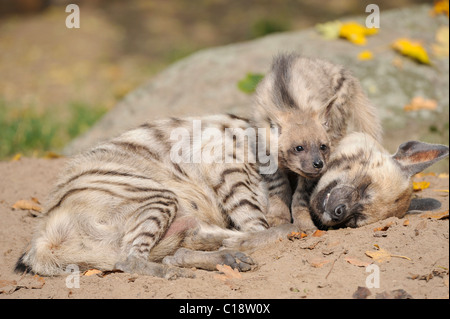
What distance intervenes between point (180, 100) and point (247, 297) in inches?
184

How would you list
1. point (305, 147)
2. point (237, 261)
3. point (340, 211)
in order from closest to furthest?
point (237, 261) < point (340, 211) < point (305, 147)

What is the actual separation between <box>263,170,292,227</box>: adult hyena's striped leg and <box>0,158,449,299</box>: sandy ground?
382 millimetres

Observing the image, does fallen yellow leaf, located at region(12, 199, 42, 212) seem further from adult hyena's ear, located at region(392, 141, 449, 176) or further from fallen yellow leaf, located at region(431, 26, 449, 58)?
fallen yellow leaf, located at region(431, 26, 449, 58)

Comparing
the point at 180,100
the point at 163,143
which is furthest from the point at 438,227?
the point at 180,100

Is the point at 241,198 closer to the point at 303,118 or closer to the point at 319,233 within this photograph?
the point at 319,233

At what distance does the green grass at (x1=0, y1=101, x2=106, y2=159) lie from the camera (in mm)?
7902

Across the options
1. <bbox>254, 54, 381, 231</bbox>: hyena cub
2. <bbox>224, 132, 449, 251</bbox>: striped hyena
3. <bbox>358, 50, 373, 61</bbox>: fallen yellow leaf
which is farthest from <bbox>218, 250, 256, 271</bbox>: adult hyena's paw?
<bbox>358, 50, 373, 61</bbox>: fallen yellow leaf

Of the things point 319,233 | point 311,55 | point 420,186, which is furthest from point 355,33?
point 319,233

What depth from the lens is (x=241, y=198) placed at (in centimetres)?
451

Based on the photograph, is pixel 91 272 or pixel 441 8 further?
pixel 441 8

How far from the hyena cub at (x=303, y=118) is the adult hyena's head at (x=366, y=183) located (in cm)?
14

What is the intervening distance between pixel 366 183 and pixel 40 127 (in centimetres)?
564

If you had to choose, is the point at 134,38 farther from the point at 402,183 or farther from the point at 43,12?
the point at 402,183

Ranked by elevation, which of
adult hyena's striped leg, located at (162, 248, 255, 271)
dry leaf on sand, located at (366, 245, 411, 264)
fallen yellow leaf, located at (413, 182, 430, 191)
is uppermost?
fallen yellow leaf, located at (413, 182, 430, 191)
